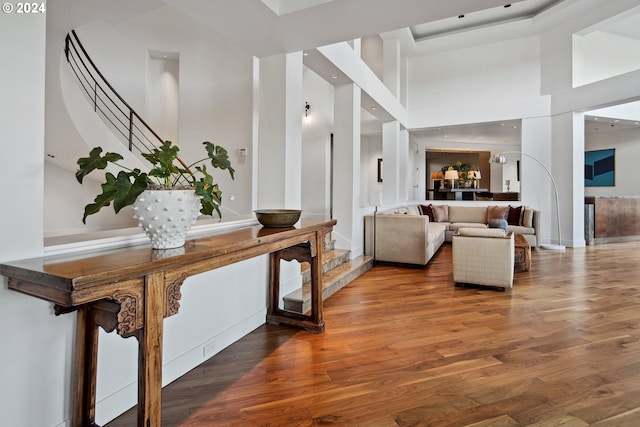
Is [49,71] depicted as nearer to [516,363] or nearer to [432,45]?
[516,363]

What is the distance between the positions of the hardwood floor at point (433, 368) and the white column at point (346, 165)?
1.36 m

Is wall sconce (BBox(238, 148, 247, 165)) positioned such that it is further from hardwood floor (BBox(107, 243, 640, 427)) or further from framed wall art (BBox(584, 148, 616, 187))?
framed wall art (BBox(584, 148, 616, 187))

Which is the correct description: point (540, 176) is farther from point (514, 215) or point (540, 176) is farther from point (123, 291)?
point (123, 291)

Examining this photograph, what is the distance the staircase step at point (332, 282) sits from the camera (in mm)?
2992

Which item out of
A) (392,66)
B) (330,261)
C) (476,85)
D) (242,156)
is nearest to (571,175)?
(476,85)

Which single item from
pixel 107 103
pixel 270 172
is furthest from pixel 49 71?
pixel 270 172

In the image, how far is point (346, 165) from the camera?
476 centimetres

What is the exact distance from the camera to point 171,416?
1.66 meters

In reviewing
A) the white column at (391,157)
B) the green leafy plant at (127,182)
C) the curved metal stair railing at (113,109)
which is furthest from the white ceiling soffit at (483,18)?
the green leafy plant at (127,182)

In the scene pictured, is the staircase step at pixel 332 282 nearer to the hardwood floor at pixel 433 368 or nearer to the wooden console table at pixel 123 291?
the hardwood floor at pixel 433 368

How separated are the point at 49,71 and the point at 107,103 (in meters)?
1.97

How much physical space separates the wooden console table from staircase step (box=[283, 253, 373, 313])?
1.38 meters

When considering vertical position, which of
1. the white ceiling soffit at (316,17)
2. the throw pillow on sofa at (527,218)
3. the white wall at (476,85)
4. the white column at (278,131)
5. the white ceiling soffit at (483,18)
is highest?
the white ceiling soffit at (483,18)

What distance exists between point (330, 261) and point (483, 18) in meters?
6.49
